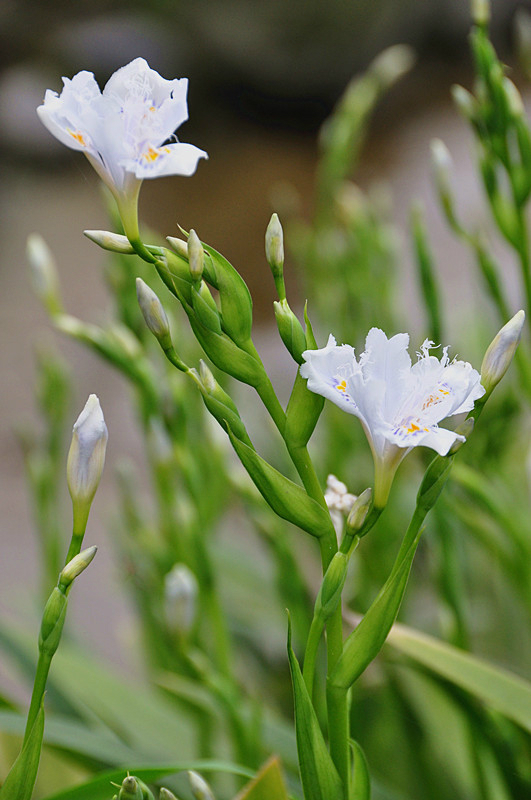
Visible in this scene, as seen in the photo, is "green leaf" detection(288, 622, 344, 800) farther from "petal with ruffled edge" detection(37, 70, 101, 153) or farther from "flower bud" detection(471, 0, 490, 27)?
"flower bud" detection(471, 0, 490, 27)

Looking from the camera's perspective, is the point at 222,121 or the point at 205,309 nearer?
the point at 205,309

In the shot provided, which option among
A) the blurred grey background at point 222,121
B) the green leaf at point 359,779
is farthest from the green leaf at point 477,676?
the blurred grey background at point 222,121

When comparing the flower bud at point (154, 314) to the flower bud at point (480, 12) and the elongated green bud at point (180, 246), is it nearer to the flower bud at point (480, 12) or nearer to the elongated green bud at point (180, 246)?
the elongated green bud at point (180, 246)

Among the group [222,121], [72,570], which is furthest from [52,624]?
[222,121]

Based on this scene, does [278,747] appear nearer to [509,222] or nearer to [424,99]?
[509,222]

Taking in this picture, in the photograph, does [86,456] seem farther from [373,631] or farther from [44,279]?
[44,279]
